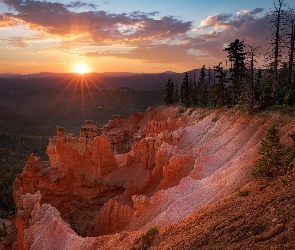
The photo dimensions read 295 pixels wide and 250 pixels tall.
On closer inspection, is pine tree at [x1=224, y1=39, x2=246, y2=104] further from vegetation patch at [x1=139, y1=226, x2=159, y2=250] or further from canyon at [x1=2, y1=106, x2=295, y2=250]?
vegetation patch at [x1=139, y1=226, x2=159, y2=250]

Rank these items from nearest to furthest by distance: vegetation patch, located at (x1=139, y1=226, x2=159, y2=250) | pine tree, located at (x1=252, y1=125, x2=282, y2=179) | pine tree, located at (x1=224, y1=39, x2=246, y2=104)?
vegetation patch, located at (x1=139, y1=226, x2=159, y2=250) → pine tree, located at (x1=252, y1=125, x2=282, y2=179) → pine tree, located at (x1=224, y1=39, x2=246, y2=104)

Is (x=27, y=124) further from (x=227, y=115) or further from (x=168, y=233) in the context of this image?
(x=168, y=233)

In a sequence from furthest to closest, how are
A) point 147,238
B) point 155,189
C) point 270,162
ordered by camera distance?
1. point 155,189
2. point 270,162
3. point 147,238

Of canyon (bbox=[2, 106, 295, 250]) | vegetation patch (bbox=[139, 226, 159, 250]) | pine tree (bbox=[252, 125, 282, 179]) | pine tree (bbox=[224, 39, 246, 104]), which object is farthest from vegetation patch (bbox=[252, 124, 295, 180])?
pine tree (bbox=[224, 39, 246, 104])

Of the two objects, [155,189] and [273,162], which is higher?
[273,162]

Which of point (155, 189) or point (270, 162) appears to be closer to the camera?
point (270, 162)

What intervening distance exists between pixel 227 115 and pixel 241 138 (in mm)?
6606

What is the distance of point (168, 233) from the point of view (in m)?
10.1

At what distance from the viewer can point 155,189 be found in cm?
2392

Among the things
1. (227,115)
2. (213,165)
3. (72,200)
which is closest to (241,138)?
(213,165)

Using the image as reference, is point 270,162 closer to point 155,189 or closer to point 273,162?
point 273,162

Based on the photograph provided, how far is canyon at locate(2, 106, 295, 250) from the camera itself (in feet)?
32.3

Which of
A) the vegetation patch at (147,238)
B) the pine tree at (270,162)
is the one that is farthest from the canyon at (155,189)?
the pine tree at (270,162)

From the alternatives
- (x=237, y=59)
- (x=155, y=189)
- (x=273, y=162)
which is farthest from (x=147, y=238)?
(x=237, y=59)
